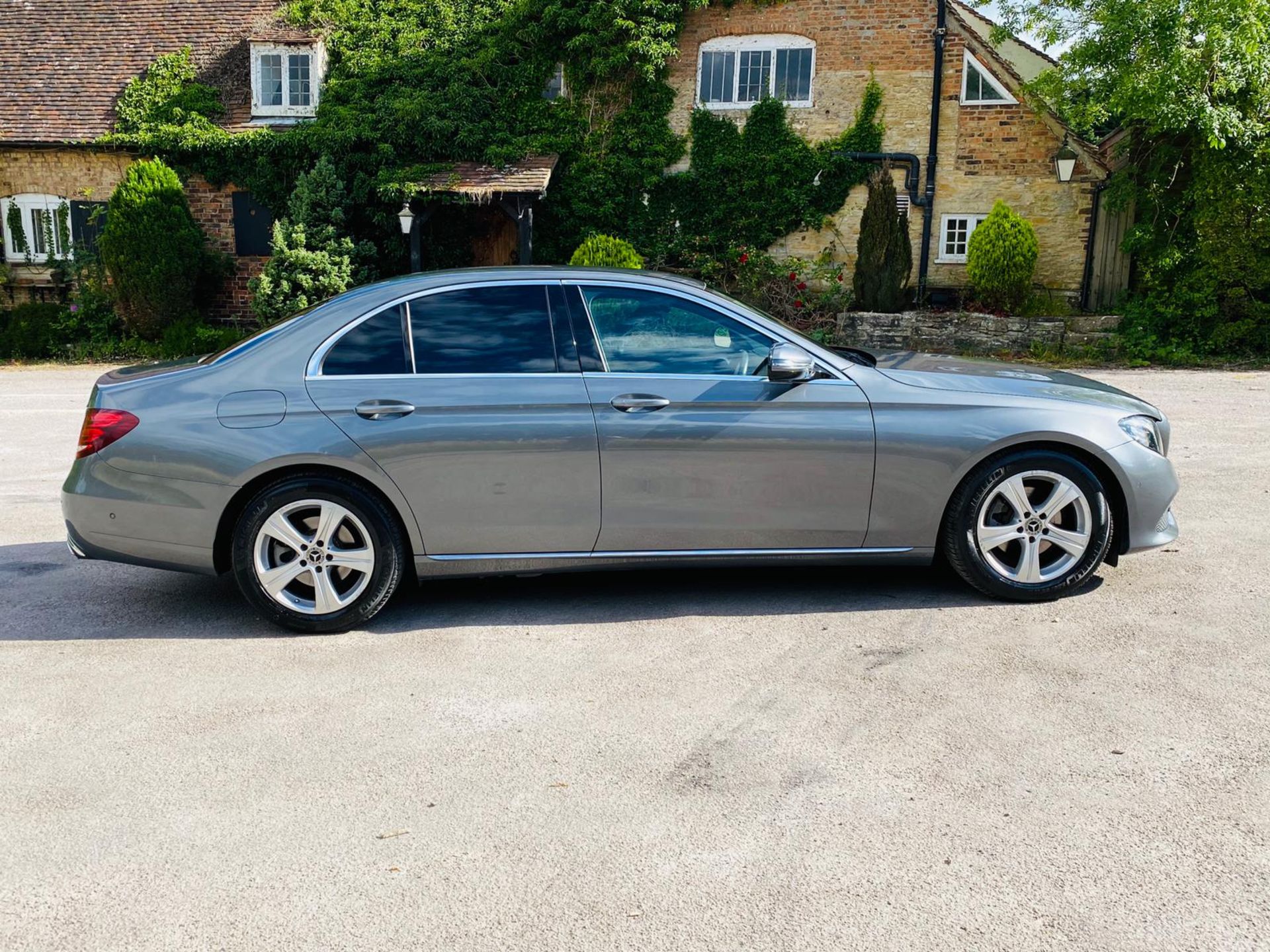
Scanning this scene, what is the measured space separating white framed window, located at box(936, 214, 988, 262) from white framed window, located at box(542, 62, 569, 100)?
7.85m

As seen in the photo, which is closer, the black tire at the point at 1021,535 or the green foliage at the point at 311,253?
the black tire at the point at 1021,535

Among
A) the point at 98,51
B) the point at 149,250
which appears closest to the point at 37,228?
the point at 98,51

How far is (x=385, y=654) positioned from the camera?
185 inches

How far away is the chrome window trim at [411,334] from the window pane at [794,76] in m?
17.5

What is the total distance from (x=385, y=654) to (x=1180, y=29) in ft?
53.1

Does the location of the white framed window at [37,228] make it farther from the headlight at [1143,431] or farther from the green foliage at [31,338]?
the headlight at [1143,431]

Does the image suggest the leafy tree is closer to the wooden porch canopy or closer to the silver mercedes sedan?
the wooden porch canopy

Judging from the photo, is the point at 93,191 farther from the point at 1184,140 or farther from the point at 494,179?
the point at 1184,140

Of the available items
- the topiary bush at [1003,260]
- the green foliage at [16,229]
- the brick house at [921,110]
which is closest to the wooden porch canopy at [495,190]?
the brick house at [921,110]

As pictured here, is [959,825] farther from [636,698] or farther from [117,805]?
[117,805]

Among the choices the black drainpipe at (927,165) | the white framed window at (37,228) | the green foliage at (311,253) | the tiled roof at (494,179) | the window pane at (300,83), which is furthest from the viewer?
the white framed window at (37,228)

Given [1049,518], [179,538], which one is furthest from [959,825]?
[179,538]

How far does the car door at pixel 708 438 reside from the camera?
16.3ft

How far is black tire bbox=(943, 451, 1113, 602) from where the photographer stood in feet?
16.7
